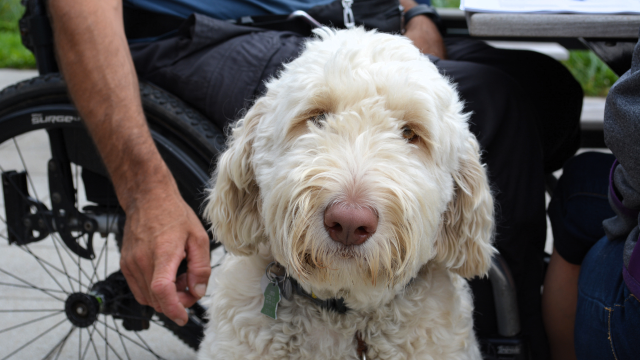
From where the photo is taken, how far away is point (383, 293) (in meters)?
1.56

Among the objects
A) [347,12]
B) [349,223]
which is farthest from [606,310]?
[347,12]

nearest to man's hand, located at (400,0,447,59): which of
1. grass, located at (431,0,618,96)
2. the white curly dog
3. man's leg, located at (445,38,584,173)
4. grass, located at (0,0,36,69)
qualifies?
man's leg, located at (445,38,584,173)

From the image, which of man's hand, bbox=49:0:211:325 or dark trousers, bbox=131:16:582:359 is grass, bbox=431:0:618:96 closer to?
dark trousers, bbox=131:16:582:359

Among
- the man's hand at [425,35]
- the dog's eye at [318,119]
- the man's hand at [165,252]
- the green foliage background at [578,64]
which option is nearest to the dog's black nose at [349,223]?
the dog's eye at [318,119]

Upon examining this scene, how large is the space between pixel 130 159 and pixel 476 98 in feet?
4.20

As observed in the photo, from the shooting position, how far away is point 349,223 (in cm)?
122

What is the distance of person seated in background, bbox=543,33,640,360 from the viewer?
142cm

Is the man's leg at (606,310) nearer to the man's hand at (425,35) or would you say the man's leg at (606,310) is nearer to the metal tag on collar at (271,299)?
the metal tag on collar at (271,299)

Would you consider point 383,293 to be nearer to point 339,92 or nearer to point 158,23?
point 339,92

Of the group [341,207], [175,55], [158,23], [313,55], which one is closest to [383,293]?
[341,207]

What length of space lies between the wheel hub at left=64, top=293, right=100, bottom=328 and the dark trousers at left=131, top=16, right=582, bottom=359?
0.89 m

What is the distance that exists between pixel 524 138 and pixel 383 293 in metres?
0.89

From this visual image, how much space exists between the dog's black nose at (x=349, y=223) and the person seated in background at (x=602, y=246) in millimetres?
750

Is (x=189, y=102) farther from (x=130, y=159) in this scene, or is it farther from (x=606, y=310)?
(x=606, y=310)
